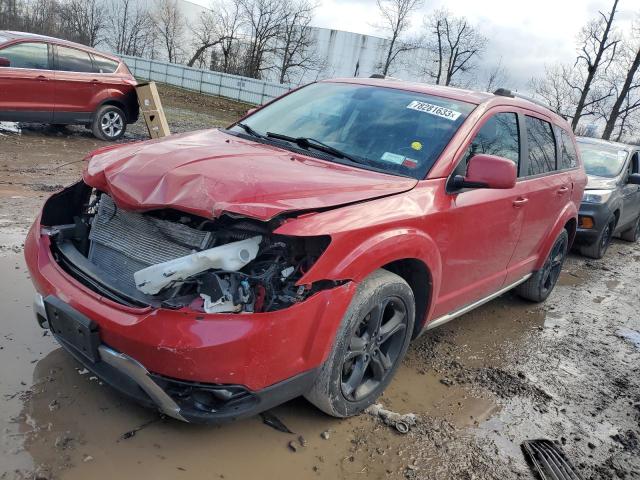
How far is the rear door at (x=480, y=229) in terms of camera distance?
3111 millimetres

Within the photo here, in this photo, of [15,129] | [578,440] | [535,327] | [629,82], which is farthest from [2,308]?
[629,82]

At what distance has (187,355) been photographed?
2062 mm

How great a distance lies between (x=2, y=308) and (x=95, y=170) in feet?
4.72

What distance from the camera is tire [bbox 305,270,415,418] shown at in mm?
2506

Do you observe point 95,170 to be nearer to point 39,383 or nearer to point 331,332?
point 39,383

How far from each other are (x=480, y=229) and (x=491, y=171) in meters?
0.53

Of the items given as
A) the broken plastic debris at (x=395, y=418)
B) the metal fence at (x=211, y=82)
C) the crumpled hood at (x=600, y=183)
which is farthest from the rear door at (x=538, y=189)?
the metal fence at (x=211, y=82)

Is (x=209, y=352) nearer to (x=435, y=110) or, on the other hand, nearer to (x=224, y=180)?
(x=224, y=180)

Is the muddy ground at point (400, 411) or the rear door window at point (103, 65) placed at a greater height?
the rear door window at point (103, 65)

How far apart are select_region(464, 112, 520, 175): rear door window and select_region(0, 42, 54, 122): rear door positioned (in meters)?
7.95

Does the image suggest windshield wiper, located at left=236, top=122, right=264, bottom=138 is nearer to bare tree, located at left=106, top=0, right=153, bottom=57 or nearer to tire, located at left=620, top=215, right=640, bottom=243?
tire, located at left=620, top=215, right=640, bottom=243

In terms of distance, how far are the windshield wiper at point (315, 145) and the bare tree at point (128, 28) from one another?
49.7 metres

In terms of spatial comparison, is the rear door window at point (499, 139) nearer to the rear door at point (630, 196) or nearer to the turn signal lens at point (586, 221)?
the turn signal lens at point (586, 221)

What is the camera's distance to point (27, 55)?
862cm
